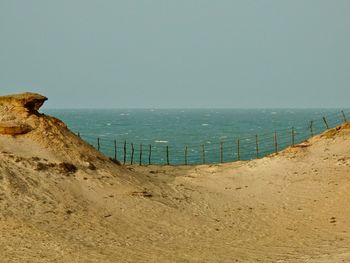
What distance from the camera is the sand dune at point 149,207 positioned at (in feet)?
66.6

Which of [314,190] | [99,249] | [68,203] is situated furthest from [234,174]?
[99,249]

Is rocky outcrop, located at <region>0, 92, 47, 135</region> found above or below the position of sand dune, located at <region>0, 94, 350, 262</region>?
above

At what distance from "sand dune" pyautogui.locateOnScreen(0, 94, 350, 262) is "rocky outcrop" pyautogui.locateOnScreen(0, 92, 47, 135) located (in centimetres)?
6

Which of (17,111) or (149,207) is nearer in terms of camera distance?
(149,207)

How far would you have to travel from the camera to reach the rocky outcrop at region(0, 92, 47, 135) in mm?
28447

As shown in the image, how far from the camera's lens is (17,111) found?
29641 millimetres

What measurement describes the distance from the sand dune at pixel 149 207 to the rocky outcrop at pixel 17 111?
59mm

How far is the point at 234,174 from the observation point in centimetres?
3625

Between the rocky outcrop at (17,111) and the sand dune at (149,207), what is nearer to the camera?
the sand dune at (149,207)

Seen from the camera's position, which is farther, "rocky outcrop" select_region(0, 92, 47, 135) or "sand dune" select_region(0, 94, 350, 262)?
"rocky outcrop" select_region(0, 92, 47, 135)

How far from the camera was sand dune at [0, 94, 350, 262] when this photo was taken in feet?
66.6

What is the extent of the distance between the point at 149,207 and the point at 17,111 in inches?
378

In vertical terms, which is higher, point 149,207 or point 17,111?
point 17,111

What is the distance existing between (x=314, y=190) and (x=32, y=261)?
19.3 metres
